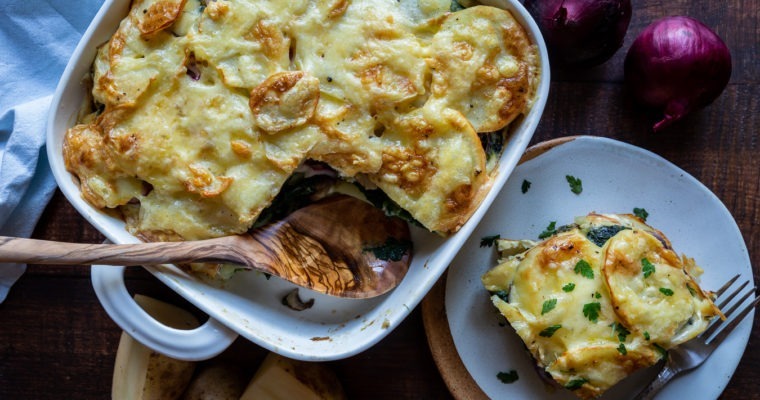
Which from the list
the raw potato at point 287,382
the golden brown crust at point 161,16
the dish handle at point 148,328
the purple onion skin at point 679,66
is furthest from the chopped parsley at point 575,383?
the golden brown crust at point 161,16

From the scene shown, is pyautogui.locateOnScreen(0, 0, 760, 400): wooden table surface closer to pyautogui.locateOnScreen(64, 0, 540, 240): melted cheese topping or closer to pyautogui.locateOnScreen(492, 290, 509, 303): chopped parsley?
pyautogui.locateOnScreen(492, 290, 509, 303): chopped parsley

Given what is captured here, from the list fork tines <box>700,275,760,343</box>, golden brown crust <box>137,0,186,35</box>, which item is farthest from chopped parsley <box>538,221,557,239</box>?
golden brown crust <box>137,0,186,35</box>

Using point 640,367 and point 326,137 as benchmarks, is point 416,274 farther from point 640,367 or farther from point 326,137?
point 640,367

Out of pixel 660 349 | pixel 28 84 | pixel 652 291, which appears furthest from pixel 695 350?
pixel 28 84

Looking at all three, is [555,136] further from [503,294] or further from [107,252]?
[107,252]

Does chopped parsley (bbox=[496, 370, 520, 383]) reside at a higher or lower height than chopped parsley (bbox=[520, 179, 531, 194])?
lower

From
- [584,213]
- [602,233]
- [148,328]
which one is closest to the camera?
[148,328]
